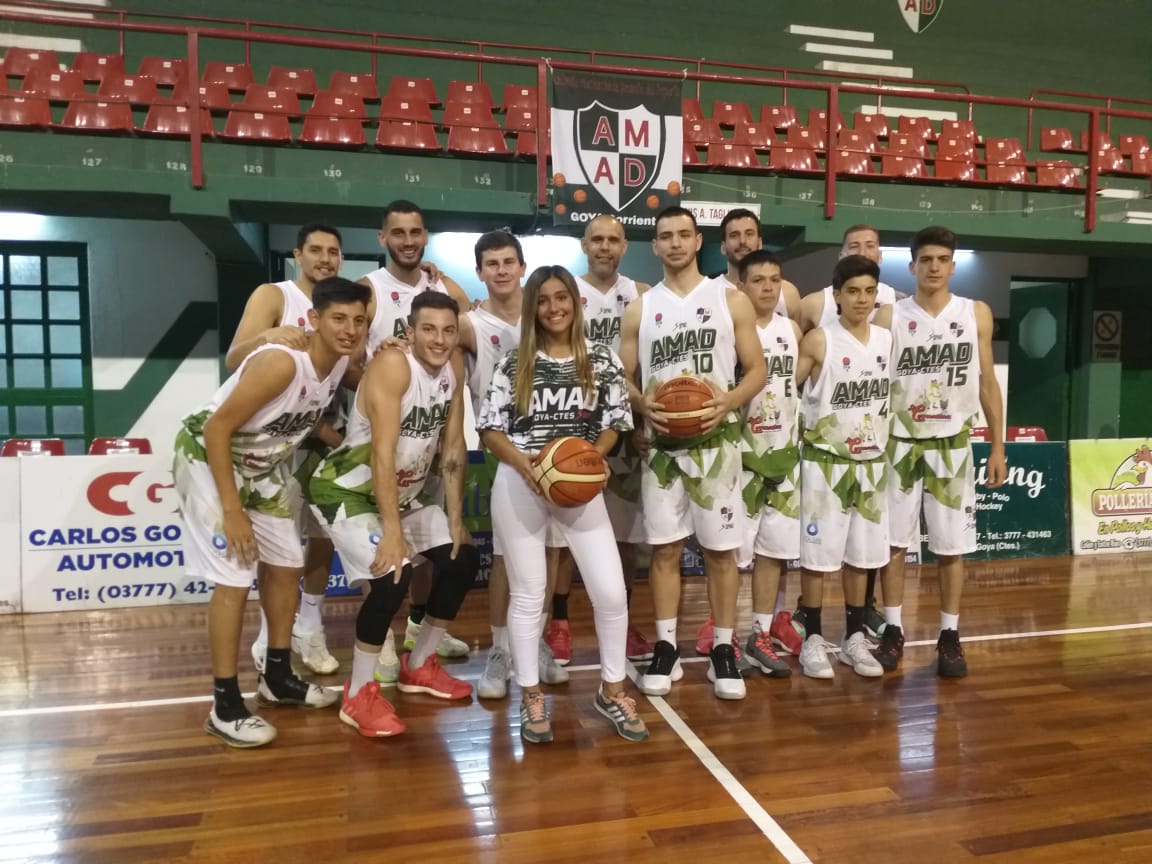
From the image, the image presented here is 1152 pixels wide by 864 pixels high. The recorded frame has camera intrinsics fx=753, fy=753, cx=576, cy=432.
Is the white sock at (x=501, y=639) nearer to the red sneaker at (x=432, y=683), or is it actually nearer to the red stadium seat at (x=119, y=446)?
the red sneaker at (x=432, y=683)

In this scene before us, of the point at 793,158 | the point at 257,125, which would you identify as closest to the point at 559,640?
the point at 257,125

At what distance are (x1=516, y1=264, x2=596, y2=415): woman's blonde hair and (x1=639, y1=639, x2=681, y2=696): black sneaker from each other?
115 centimetres

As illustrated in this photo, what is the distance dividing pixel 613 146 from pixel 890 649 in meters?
3.96

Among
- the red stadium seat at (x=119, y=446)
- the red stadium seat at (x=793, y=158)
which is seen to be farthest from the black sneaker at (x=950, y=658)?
the red stadium seat at (x=793, y=158)

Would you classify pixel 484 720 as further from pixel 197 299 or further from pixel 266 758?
pixel 197 299

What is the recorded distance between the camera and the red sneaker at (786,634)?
360 centimetres

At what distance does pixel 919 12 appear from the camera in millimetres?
9797

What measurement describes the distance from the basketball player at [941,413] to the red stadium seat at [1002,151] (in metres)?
6.38

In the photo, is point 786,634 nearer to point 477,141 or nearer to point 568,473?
point 568,473

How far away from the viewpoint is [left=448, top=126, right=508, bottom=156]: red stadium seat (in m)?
6.29

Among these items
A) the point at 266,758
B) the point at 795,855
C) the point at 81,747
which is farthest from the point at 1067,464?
the point at 81,747

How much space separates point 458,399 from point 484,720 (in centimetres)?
123

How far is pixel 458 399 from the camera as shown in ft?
9.59

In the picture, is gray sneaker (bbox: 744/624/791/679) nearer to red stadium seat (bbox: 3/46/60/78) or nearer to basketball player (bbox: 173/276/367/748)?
basketball player (bbox: 173/276/367/748)
